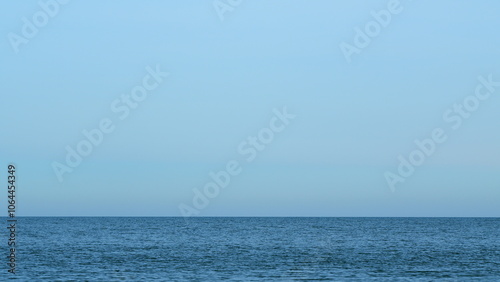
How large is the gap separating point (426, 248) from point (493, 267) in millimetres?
27241

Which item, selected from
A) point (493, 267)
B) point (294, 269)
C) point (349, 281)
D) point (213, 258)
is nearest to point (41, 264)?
point (213, 258)

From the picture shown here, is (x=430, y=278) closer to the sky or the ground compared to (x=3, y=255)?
closer to the ground

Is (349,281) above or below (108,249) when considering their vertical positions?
→ below

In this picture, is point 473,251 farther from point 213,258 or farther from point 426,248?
point 213,258

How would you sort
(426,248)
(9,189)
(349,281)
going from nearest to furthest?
(9,189) → (349,281) → (426,248)

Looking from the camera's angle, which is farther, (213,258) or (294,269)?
(213,258)

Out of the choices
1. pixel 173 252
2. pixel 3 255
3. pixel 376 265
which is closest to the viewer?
pixel 376 265

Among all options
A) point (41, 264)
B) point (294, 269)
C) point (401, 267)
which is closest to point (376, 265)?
point (401, 267)

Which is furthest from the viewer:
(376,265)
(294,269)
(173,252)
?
(173,252)

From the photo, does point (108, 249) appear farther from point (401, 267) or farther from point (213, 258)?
point (401, 267)

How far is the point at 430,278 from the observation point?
2248 inches

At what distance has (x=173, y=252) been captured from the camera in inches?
3275

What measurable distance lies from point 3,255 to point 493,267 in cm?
5136

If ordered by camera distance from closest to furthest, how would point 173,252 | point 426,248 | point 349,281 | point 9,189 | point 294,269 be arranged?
point 9,189 → point 349,281 → point 294,269 → point 173,252 → point 426,248
